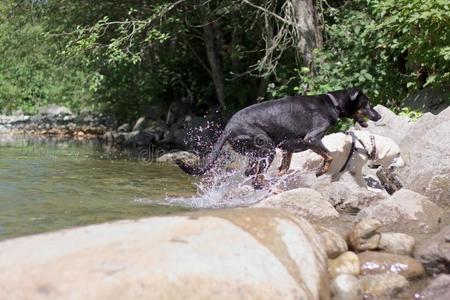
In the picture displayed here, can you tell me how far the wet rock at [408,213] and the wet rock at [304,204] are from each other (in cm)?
43

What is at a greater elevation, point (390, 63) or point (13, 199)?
point (390, 63)

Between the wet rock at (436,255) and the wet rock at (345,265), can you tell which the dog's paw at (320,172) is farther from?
the wet rock at (345,265)

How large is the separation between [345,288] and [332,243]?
20.6 inches

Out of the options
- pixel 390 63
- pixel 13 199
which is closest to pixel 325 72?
pixel 390 63

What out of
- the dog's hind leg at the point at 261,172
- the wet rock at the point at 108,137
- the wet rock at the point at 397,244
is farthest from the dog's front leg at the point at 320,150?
the wet rock at the point at 108,137

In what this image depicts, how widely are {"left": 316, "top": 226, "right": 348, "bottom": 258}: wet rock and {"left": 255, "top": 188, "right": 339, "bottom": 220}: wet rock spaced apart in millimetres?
1494

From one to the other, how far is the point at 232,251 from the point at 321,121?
4489 millimetres

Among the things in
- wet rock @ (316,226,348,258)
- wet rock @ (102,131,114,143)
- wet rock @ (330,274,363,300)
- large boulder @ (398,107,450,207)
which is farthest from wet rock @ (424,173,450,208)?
wet rock @ (102,131,114,143)

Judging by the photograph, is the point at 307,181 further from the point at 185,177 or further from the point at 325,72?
the point at 325,72

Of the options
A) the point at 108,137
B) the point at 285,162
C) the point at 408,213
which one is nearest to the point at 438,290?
the point at 408,213

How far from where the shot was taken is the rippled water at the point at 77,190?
6262mm

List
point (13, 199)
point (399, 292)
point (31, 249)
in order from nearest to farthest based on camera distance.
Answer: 1. point (31, 249)
2. point (399, 292)
3. point (13, 199)

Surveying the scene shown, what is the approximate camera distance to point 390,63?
11844mm

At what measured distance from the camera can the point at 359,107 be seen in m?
8.27
